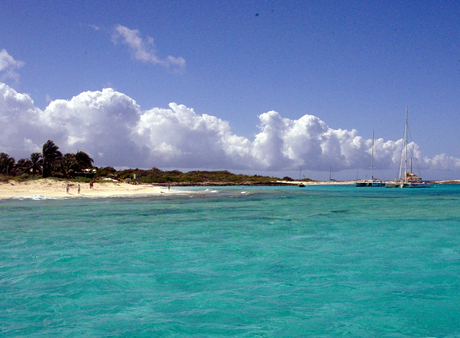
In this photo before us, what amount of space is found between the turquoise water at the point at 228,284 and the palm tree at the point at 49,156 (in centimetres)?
6308

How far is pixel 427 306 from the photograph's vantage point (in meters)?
8.91

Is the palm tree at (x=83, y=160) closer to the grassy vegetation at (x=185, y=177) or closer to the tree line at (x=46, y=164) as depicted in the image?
the tree line at (x=46, y=164)

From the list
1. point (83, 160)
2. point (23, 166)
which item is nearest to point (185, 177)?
point (83, 160)

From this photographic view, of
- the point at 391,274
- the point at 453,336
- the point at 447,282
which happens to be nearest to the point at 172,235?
the point at 391,274

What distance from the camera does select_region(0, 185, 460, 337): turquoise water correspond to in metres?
7.73

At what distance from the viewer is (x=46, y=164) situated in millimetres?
76562

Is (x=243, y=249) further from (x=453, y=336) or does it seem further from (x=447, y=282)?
(x=453, y=336)

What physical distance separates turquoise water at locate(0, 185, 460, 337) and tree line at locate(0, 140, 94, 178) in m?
63.6

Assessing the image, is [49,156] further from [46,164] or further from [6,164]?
[6,164]

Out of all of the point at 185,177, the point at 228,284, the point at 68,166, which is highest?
the point at 68,166

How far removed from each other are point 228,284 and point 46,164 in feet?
255

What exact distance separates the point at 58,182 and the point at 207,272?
63.1 meters

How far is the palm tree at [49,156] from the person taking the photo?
2987 inches

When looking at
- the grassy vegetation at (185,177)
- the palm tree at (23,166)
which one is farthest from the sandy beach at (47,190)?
the grassy vegetation at (185,177)
